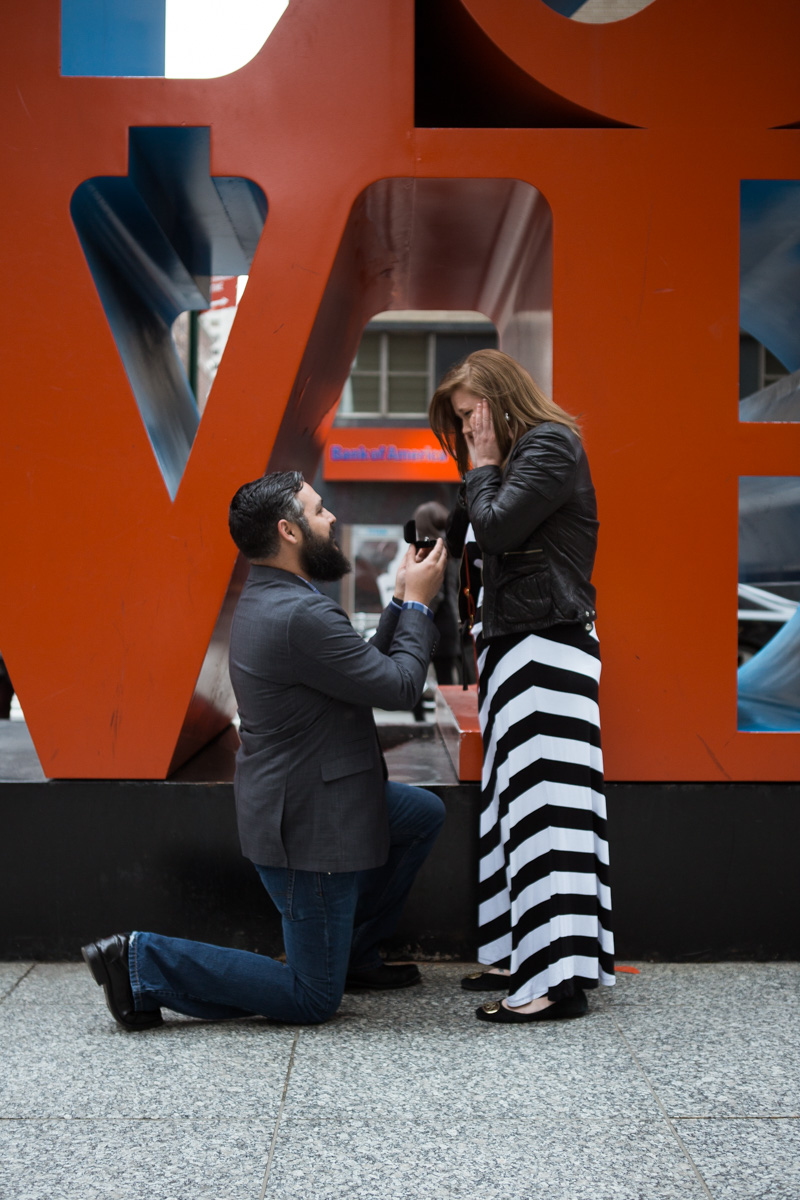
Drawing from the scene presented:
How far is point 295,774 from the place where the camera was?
280 cm

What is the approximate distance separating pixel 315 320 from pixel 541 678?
1.53 metres

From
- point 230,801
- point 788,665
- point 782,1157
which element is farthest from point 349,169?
point 782,1157

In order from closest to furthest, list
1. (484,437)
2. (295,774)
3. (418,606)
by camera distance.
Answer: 1. (295,774)
2. (418,606)
3. (484,437)

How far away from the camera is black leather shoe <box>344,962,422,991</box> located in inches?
126

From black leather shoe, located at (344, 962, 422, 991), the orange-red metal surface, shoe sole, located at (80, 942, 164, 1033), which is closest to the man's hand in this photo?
the orange-red metal surface

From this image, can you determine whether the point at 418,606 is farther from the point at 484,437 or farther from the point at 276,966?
the point at 276,966

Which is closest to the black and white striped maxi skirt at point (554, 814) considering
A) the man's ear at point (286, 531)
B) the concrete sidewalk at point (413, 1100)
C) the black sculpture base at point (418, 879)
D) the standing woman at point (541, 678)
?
the standing woman at point (541, 678)

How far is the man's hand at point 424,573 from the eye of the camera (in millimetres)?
2934

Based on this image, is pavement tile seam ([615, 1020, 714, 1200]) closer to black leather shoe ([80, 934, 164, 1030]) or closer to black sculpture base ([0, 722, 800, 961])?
black sculpture base ([0, 722, 800, 961])

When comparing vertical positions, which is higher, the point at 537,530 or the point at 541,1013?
the point at 537,530

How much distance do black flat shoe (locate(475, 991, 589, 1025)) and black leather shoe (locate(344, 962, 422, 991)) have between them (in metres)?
0.32

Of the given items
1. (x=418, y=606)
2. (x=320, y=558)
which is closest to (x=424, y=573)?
(x=418, y=606)

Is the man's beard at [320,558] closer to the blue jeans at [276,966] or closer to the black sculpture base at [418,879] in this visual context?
the blue jeans at [276,966]

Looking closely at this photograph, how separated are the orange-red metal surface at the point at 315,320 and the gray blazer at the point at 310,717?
694 mm
